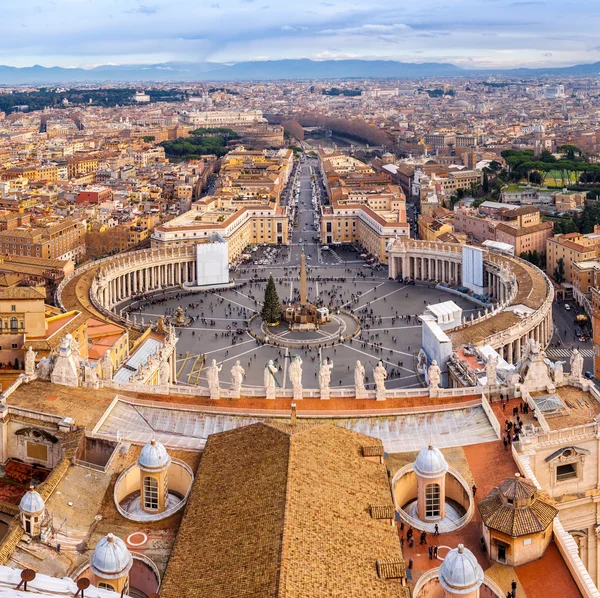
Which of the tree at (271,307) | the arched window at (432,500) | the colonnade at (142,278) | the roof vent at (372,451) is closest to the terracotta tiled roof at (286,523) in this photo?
the roof vent at (372,451)

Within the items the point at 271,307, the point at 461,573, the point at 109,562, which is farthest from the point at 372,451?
the point at 271,307

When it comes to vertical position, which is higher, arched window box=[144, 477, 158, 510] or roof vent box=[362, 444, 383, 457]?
roof vent box=[362, 444, 383, 457]

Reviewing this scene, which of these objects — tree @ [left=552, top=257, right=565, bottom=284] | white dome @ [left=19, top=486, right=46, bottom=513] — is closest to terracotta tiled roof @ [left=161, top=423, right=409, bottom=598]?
white dome @ [left=19, top=486, right=46, bottom=513]

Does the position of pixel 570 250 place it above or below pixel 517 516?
below

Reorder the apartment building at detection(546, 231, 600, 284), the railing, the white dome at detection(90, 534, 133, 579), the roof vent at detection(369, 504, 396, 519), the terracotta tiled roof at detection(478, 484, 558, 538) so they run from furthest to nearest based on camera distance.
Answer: the apartment building at detection(546, 231, 600, 284) → the railing → the roof vent at detection(369, 504, 396, 519) → the terracotta tiled roof at detection(478, 484, 558, 538) → the white dome at detection(90, 534, 133, 579)

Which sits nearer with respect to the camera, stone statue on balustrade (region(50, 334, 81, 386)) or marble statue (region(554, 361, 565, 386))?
marble statue (region(554, 361, 565, 386))

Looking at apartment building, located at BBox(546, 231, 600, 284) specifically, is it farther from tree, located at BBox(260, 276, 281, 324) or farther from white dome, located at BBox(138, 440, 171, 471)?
white dome, located at BBox(138, 440, 171, 471)

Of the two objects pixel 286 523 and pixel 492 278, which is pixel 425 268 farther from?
pixel 286 523

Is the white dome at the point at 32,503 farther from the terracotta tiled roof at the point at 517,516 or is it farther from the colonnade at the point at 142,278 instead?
the colonnade at the point at 142,278
